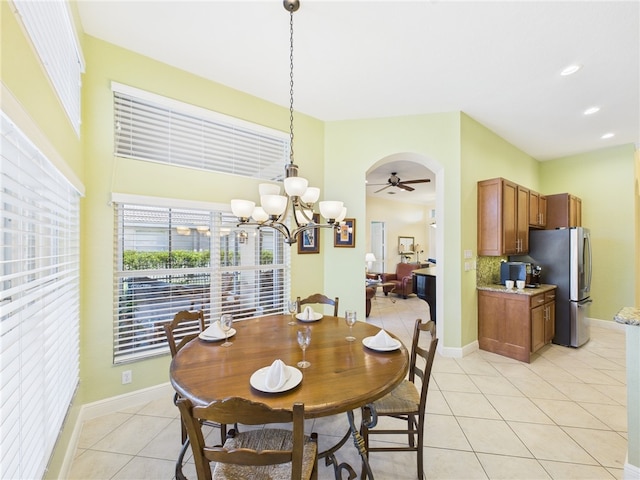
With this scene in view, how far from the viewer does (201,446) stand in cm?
105

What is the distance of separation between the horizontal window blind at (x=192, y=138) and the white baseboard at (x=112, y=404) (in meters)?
2.18

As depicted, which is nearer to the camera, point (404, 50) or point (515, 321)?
point (404, 50)

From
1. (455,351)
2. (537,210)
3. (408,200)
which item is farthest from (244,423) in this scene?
(408,200)

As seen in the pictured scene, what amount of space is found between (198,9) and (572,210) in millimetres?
6106

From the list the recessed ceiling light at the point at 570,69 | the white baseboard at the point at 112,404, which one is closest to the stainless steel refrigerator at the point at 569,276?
the recessed ceiling light at the point at 570,69

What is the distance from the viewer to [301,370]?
1552 mm

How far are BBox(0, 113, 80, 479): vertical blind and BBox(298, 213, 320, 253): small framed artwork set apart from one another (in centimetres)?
226

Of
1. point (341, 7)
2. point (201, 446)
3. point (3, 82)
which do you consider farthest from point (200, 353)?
point (341, 7)

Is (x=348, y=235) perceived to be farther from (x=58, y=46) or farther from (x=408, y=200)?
(x=408, y=200)

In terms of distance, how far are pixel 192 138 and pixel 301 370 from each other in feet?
8.42

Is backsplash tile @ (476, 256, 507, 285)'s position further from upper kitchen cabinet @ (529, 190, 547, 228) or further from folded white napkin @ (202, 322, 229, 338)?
folded white napkin @ (202, 322, 229, 338)

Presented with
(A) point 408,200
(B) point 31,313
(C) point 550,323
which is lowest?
(C) point 550,323

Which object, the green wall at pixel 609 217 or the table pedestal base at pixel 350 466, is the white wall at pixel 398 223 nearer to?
the green wall at pixel 609 217

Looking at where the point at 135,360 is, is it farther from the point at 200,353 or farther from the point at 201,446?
the point at 201,446
